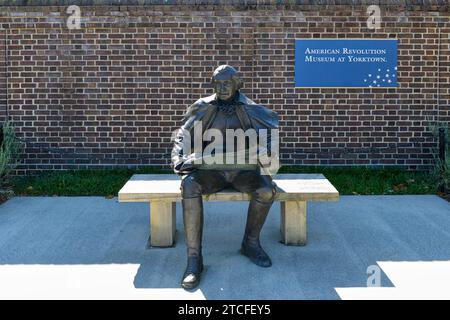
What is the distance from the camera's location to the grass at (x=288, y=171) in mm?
7426

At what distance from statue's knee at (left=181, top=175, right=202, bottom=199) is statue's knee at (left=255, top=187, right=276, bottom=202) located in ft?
1.63

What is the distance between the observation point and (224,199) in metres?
4.90

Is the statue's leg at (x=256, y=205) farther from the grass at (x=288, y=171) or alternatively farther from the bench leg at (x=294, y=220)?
the grass at (x=288, y=171)

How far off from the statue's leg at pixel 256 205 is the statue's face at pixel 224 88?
0.69m

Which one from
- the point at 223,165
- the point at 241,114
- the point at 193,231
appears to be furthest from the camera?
the point at 241,114

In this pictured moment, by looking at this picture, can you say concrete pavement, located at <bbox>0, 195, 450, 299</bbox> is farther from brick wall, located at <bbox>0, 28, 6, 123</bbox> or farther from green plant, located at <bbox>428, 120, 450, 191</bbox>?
brick wall, located at <bbox>0, 28, 6, 123</bbox>

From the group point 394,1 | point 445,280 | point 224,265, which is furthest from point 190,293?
point 394,1

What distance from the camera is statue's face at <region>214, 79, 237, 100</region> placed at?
4.74 meters

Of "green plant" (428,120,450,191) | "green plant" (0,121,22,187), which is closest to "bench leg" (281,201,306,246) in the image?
"green plant" (428,120,450,191)

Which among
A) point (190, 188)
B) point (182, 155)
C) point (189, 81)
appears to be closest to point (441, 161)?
point (189, 81)

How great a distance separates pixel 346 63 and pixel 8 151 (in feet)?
15.9

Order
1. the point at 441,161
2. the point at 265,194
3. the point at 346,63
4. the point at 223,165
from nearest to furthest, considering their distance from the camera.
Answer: the point at 265,194 → the point at 223,165 → the point at 441,161 → the point at 346,63

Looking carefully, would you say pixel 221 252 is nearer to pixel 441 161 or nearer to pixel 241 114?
pixel 241 114

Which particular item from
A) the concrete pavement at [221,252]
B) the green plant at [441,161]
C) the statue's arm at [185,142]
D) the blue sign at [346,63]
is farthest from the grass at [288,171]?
the statue's arm at [185,142]
